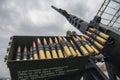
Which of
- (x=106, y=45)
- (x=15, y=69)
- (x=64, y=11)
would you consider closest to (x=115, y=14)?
(x=64, y=11)

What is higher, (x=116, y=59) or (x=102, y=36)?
(x=102, y=36)

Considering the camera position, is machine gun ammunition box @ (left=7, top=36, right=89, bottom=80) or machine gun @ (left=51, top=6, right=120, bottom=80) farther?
machine gun @ (left=51, top=6, right=120, bottom=80)

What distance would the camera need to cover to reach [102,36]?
499 centimetres

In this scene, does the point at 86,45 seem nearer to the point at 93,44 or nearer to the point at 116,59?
the point at 93,44

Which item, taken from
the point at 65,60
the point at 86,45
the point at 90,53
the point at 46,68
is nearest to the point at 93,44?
the point at 86,45

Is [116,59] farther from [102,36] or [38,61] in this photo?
[38,61]

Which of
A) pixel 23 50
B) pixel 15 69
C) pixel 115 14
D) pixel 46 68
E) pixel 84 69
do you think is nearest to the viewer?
pixel 15 69

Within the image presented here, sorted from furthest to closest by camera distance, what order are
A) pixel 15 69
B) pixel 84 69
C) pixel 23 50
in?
1. pixel 23 50
2. pixel 84 69
3. pixel 15 69

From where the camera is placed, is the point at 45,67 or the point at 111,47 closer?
the point at 45,67

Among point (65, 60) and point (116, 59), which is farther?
point (116, 59)

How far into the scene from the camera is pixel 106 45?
504 centimetres

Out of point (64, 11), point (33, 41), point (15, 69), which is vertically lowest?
point (15, 69)

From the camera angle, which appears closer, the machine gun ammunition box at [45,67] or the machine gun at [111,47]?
the machine gun ammunition box at [45,67]

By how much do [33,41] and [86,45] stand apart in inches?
55.5
